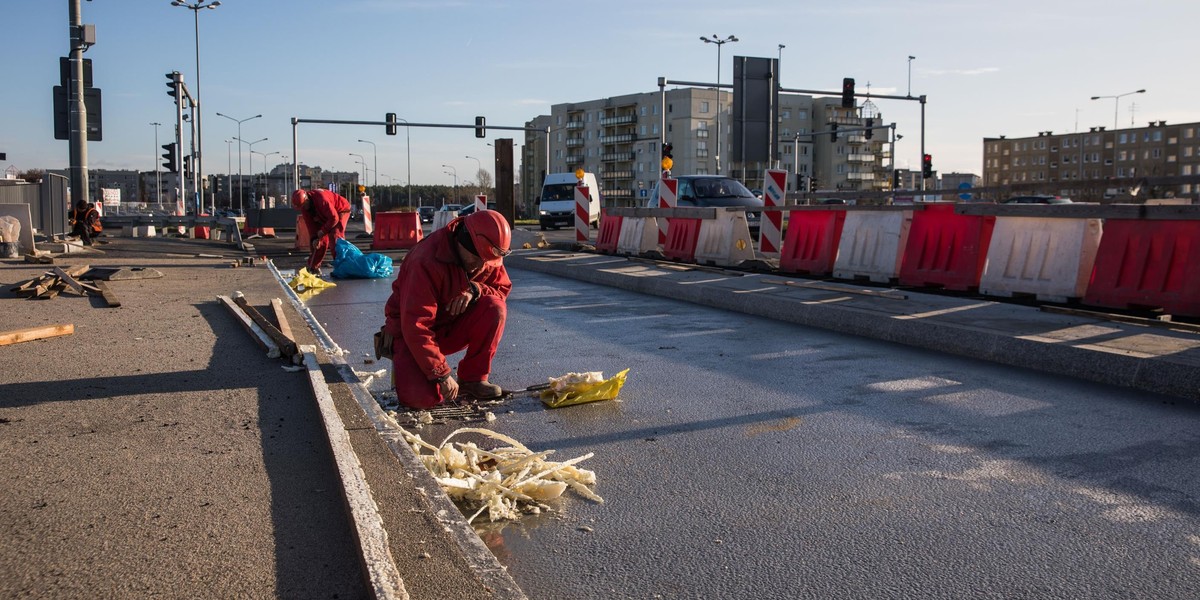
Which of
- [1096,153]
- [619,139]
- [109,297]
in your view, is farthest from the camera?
[1096,153]

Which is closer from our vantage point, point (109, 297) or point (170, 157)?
point (109, 297)

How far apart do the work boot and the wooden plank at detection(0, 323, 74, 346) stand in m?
4.14

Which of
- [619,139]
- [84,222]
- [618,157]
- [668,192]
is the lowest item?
[84,222]

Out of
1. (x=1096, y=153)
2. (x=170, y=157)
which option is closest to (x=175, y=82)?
(x=170, y=157)

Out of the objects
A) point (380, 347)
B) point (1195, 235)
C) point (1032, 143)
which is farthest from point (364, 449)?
point (1032, 143)

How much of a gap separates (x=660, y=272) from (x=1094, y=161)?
167 meters

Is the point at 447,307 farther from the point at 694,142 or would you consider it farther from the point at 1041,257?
the point at 694,142

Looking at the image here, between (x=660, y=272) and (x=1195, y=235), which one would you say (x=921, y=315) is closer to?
(x=1195, y=235)

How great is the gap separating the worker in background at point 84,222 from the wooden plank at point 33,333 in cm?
1962

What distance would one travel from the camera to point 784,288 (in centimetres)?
1189

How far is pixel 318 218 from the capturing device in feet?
54.5

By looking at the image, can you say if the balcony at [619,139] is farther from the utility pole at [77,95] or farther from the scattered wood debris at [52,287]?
the scattered wood debris at [52,287]

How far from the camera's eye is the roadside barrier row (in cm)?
892

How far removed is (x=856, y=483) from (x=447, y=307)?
2.60 meters
